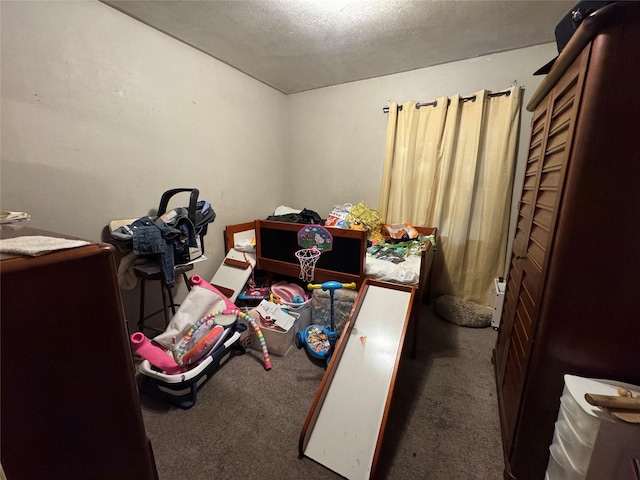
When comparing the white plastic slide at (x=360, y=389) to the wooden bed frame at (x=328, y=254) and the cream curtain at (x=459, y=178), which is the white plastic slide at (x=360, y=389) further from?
the cream curtain at (x=459, y=178)

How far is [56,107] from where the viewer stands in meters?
1.55

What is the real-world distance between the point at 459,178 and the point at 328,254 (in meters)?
1.49

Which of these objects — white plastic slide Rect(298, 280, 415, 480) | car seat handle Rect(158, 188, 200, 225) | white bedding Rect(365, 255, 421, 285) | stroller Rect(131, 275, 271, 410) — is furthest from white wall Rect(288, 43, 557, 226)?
stroller Rect(131, 275, 271, 410)

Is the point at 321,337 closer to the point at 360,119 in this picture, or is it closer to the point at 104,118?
the point at 104,118

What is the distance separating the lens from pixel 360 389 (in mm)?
1425

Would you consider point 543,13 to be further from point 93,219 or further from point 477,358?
point 93,219

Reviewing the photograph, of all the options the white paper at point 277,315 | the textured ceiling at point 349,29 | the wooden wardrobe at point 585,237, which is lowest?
the white paper at point 277,315

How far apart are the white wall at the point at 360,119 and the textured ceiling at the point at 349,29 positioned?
4.7 inches

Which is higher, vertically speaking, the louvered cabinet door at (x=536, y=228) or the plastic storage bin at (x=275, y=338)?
the louvered cabinet door at (x=536, y=228)

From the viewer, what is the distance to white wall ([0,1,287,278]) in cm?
144

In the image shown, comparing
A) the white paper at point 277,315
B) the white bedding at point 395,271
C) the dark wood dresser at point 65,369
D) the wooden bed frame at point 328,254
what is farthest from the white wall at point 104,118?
the white bedding at point 395,271

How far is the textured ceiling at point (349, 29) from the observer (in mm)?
1674

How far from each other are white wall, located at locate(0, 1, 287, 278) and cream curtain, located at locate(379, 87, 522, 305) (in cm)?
176

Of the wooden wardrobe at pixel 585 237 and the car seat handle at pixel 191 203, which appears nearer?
the wooden wardrobe at pixel 585 237
